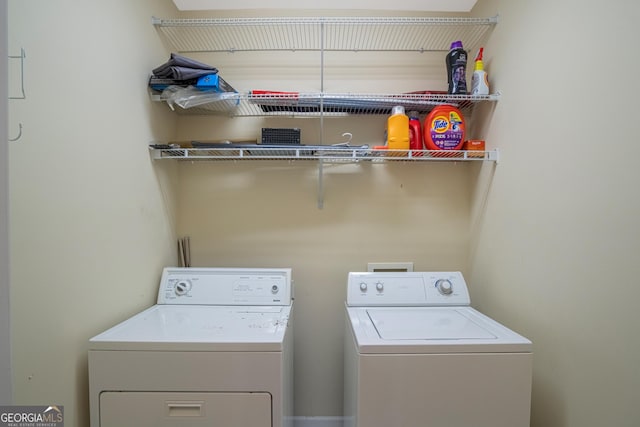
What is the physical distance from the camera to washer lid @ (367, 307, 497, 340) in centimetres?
105

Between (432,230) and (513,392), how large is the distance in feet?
3.12

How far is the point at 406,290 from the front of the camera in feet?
4.81

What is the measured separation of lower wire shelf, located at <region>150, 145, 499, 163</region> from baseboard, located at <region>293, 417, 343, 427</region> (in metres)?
1.71

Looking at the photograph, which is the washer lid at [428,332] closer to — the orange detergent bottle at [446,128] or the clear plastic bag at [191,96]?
the orange detergent bottle at [446,128]

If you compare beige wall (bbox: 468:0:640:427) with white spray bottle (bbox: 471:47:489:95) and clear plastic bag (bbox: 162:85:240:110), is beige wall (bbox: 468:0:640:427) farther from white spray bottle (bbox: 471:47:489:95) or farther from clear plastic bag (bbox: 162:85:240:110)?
clear plastic bag (bbox: 162:85:240:110)

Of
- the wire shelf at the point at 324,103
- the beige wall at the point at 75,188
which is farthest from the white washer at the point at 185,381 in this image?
the wire shelf at the point at 324,103

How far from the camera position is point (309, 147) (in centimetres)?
140

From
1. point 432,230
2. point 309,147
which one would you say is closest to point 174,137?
point 309,147

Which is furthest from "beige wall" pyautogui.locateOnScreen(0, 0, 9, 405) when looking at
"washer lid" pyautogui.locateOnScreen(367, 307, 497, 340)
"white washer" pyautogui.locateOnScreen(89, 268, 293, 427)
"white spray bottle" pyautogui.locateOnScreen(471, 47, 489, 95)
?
"white spray bottle" pyautogui.locateOnScreen(471, 47, 489, 95)

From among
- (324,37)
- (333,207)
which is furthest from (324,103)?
(333,207)

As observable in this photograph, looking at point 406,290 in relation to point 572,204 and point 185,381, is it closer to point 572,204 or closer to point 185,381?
point 572,204

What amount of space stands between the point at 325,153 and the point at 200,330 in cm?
109

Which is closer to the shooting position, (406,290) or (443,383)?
(443,383)

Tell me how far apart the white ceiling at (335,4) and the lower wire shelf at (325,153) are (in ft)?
3.23
